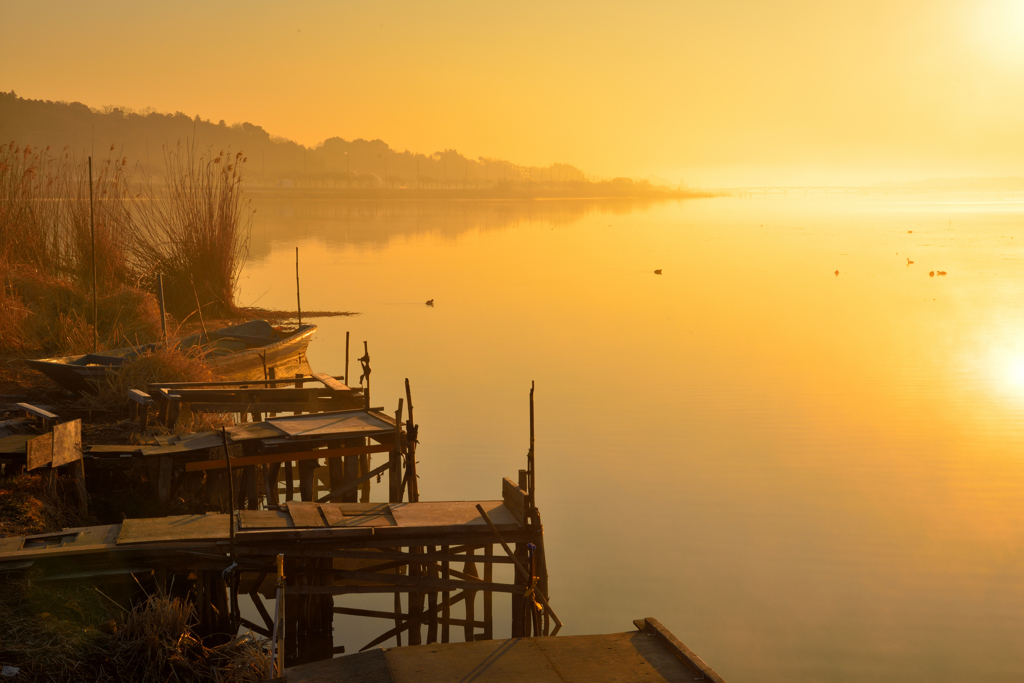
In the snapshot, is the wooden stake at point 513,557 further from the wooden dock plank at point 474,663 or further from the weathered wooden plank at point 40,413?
the weathered wooden plank at point 40,413

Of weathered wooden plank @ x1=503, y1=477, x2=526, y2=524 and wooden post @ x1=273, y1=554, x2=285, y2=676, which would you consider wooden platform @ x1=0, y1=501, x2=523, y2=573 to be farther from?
wooden post @ x1=273, y1=554, x2=285, y2=676

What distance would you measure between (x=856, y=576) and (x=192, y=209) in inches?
778

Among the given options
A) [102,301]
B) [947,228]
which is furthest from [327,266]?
[947,228]

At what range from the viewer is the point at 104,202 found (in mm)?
25875

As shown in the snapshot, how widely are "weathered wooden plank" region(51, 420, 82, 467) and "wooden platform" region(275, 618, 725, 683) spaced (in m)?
4.49

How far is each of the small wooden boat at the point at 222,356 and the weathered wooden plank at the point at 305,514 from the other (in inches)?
244

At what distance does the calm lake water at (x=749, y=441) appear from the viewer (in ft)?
35.3

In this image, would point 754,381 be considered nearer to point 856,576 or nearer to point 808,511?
point 808,511

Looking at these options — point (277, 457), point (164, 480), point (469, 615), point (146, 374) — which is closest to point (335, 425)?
point (277, 457)

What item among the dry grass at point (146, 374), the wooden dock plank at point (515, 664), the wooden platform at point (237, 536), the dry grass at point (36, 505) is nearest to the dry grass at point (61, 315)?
the dry grass at point (146, 374)

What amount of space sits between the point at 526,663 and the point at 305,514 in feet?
9.91

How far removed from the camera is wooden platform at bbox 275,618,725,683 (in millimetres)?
6941

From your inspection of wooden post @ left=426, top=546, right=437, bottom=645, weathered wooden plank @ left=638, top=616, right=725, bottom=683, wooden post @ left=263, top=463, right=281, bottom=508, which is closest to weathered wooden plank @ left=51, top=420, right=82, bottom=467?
wooden post @ left=263, top=463, right=281, bottom=508

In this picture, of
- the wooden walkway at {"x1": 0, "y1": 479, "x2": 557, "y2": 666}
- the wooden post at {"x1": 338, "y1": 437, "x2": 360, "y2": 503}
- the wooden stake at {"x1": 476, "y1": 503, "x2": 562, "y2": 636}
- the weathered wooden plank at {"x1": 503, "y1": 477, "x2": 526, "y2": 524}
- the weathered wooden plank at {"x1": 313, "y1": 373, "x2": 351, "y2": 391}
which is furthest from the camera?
the weathered wooden plank at {"x1": 313, "y1": 373, "x2": 351, "y2": 391}
